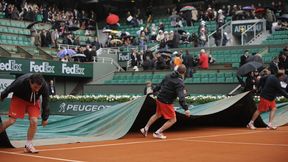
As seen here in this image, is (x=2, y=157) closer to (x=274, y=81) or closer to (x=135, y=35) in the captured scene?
(x=274, y=81)

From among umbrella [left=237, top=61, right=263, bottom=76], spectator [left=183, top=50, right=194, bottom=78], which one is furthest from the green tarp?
spectator [left=183, top=50, right=194, bottom=78]

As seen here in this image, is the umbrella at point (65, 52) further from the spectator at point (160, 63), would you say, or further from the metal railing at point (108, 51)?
the spectator at point (160, 63)

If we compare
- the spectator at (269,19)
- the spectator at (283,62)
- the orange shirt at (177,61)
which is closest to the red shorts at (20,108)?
the spectator at (283,62)

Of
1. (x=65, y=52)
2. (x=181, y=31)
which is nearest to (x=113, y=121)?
(x=65, y=52)

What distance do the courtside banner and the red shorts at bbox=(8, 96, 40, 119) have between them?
17.2 meters

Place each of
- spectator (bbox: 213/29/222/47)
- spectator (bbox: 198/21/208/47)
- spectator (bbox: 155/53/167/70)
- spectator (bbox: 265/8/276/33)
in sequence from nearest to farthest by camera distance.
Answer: spectator (bbox: 155/53/167/70)
spectator (bbox: 265/8/276/33)
spectator (bbox: 213/29/222/47)
spectator (bbox: 198/21/208/47)

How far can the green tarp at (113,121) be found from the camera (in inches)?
448

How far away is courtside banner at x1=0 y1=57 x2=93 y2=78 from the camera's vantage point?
83.9 feet

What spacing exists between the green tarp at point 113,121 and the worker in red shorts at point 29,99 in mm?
996

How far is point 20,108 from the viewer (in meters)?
8.63

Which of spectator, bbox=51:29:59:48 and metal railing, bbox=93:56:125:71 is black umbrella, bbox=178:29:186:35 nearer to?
metal railing, bbox=93:56:125:71

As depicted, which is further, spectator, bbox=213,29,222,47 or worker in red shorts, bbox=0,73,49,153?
spectator, bbox=213,29,222,47

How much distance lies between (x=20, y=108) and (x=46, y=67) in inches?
733

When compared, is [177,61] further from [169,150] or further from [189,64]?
[169,150]
